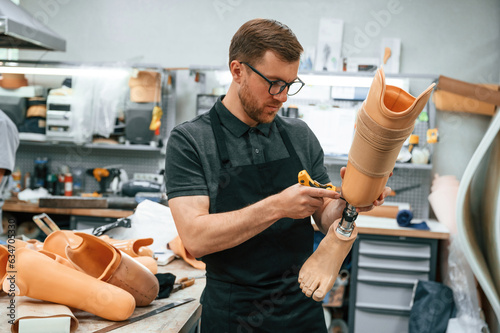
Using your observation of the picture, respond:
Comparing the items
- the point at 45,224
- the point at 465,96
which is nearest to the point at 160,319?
the point at 45,224

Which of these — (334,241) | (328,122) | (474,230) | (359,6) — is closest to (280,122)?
(334,241)

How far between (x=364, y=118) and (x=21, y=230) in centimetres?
414

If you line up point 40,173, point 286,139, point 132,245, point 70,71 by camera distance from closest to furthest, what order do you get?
point 286,139, point 132,245, point 70,71, point 40,173

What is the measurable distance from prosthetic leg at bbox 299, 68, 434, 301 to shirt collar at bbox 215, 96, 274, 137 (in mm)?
399

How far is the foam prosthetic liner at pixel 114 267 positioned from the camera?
4.94 feet

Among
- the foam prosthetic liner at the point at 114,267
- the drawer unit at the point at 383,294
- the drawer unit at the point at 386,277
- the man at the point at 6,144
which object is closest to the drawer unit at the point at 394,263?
the drawer unit at the point at 386,277

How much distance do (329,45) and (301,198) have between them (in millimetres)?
3663

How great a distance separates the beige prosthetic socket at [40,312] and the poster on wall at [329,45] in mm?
3632

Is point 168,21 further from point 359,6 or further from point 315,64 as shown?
point 359,6

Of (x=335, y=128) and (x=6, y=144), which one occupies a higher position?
(x=335, y=128)

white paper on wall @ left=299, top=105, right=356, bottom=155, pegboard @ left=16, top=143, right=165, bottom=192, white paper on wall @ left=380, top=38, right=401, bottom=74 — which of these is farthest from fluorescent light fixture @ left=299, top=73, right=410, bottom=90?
pegboard @ left=16, top=143, right=165, bottom=192

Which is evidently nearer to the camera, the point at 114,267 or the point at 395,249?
the point at 114,267

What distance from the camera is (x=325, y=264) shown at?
133cm

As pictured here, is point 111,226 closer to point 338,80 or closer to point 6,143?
point 6,143
